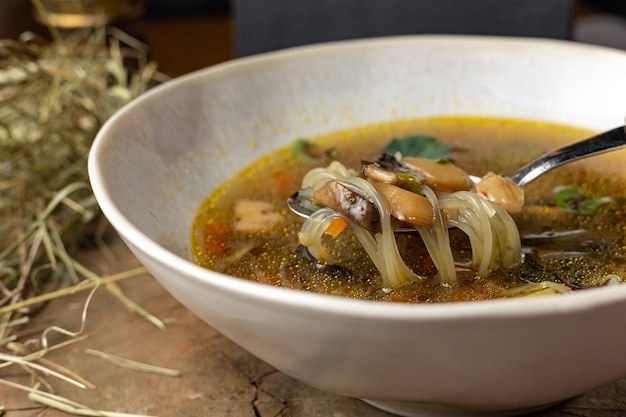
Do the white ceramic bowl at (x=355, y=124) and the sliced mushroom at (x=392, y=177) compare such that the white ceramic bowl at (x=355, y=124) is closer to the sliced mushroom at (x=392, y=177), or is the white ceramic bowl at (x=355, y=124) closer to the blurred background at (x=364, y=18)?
the sliced mushroom at (x=392, y=177)

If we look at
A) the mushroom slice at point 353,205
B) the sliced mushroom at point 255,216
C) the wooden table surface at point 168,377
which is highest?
the mushroom slice at point 353,205

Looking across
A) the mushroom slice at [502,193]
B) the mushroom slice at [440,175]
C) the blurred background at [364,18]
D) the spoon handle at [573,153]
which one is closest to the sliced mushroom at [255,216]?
the mushroom slice at [440,175]

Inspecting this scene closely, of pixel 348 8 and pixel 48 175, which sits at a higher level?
pixel 348 8

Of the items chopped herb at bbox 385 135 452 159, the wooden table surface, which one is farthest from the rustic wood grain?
chopped herb at bbox 385 135 452 159

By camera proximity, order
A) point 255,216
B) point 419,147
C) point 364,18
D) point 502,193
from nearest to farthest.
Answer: point 502,193, point 255,216, point 419,147, point 364,18

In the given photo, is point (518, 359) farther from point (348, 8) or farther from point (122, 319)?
point (348, 8)

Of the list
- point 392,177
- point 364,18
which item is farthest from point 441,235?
point 364,18

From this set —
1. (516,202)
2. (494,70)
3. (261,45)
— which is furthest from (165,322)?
(261,45)

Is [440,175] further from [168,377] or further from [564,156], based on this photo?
[168,377]
